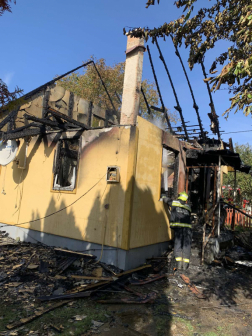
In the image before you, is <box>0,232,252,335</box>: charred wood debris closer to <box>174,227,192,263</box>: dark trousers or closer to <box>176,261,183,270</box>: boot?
<box>176,261,183,270</box>: boot

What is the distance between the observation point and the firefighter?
23.1 feet

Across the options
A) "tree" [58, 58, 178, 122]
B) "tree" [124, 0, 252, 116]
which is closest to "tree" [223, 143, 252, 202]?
"tree" [58, 58, 178, 122]

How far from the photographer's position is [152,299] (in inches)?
196

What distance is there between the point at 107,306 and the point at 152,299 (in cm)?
92

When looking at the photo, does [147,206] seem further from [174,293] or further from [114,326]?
[114,326]

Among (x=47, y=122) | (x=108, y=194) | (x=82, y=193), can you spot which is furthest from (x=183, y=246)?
(x=47, y=122)

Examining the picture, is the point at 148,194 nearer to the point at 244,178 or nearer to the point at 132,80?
the point at 132,80

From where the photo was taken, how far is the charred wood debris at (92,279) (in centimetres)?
487

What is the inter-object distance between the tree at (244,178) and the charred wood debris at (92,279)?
1174cm

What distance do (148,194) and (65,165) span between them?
3323mm

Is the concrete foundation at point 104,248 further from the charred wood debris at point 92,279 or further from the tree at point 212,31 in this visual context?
the tree at point 212,31

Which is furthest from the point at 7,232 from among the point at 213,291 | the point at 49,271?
the point at 213,291

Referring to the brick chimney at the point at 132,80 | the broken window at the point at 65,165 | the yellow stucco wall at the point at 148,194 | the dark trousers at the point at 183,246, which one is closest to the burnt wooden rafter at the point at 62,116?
the broken window at the point at 65,165

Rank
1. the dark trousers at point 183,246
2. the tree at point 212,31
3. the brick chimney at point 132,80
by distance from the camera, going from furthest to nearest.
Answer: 1. the dark trousers at point 183,246
2. the brick chimney at point 132,80
3. the tree at point 212,31
